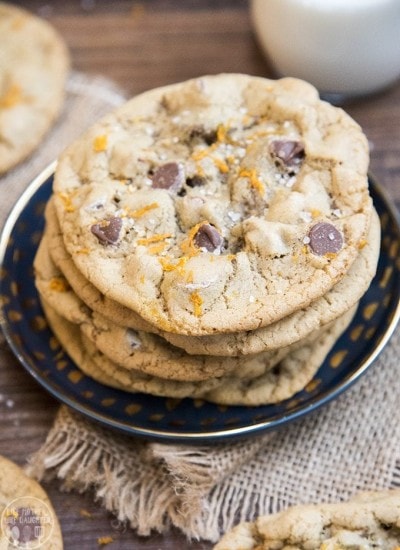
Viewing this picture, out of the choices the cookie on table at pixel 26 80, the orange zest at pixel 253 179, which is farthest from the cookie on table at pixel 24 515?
the cookie on table at pixel 26 80

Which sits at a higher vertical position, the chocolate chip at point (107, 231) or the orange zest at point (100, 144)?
the orange zest at point (100, 144)

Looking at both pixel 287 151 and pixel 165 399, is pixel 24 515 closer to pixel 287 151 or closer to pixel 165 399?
pixel 165 399

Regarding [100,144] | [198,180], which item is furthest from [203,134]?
[100,144]

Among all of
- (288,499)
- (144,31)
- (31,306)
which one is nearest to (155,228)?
(31,306)

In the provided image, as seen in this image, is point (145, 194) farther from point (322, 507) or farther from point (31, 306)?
point (322, 507)

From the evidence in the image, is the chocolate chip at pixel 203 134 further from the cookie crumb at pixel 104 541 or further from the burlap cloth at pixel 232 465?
the cookie crumb at pixel 104 541

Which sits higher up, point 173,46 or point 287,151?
point 287,151

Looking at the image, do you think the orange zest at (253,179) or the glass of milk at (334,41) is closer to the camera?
the orange zest at (253,179)
